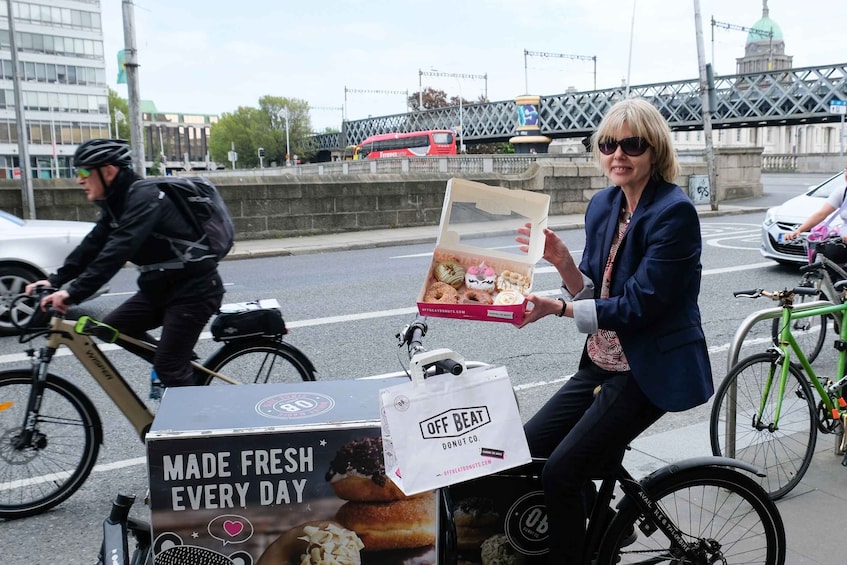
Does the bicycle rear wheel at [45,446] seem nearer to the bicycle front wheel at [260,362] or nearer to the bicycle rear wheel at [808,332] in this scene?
the bicycle front wheel at [260,362]

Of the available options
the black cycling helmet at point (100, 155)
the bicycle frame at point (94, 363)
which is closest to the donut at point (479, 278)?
the bicycle frame at point (94, 363)

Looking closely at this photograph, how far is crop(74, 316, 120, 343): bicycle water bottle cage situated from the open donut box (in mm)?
2173

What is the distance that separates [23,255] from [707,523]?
25.7ft

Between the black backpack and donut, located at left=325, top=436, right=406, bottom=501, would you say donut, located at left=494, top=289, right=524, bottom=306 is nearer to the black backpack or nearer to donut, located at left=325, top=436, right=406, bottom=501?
donut, located at left=325, top=436, right=406, bottom=501

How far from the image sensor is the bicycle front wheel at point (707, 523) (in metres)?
2.56

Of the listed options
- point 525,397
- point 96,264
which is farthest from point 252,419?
point 525,397

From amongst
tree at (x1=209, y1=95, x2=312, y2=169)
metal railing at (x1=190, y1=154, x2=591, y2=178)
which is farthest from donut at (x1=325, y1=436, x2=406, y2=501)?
tree at (x1=209, y1=95, x2=312, y2=169)

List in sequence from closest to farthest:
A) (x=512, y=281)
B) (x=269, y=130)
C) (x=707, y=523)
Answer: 1. (x=512, y=281)
2. (x=707, y=523)
3. (x=269, y=130)

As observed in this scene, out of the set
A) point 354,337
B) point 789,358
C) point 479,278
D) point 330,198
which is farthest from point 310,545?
point 330,198

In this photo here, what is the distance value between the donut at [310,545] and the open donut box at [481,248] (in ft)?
2.26

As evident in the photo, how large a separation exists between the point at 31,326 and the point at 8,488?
825 mm

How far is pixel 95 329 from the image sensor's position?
390 centimetres

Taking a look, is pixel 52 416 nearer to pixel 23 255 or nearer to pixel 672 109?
pixel 23 255

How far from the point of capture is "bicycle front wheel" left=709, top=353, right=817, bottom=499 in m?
3.84
